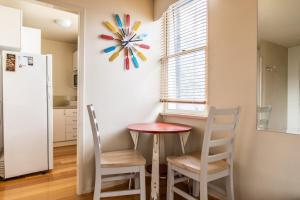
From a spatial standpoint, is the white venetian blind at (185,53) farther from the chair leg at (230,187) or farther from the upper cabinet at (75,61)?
the upper cabinet at (75,61)

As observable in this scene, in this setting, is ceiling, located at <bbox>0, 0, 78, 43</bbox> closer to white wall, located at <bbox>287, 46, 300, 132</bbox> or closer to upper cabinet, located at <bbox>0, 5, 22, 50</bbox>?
upper cabinet, located at <bbox>0, 5, 22, 50</bbox>

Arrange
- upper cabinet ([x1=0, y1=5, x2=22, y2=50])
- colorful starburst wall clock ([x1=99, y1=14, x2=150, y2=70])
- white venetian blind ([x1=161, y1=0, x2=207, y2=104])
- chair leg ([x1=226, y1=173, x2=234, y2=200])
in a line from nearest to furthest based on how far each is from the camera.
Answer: chair leg ([x1=226, y1=173, x2=234, y2=200]) → white venetian blind ([x1=161, y1=0, x2=207, y2=104]) → colorful starburst wall clock ([x1=99, y1=14, x2=150, y2=70]) → upper cabinet ([x1=0, y1=5, x2=22, y2=50])

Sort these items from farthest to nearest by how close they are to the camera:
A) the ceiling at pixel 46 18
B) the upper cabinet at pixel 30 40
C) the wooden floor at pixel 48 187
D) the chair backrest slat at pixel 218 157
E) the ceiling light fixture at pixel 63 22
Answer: the ceiling light fixture at pixel 63 22 → the upper cabinet at pixel 30 40 → the ceiling at pixel 46 18 → the wooden floor at pixel 48 187 → the chair backrest slat at pixel 218 157

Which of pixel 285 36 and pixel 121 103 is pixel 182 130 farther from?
pixel 285 36

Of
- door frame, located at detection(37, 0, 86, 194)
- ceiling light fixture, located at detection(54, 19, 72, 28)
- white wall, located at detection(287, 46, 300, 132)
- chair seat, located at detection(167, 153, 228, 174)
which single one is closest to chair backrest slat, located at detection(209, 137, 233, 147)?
chair seat, located at detection(167, 153, 228, 174)

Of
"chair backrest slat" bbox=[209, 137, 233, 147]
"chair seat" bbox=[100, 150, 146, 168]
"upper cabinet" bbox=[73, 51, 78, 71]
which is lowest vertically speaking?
"chair seat" bbox=[100, 150, 146, 168]

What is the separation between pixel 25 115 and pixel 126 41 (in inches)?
65.9

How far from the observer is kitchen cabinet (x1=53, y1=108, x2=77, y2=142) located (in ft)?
13.8

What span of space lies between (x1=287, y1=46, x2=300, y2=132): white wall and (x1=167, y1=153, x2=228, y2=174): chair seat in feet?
1.94

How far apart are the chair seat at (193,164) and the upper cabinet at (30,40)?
2.76 m

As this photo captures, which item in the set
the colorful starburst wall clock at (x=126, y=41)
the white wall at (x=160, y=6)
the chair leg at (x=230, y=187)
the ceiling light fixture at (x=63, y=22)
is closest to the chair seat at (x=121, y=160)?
the chair leg at (x=230, y=187)

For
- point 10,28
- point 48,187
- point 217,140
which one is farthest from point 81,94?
point 10,28

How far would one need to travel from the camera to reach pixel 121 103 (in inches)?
96.8

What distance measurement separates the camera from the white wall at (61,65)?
4.67 m
